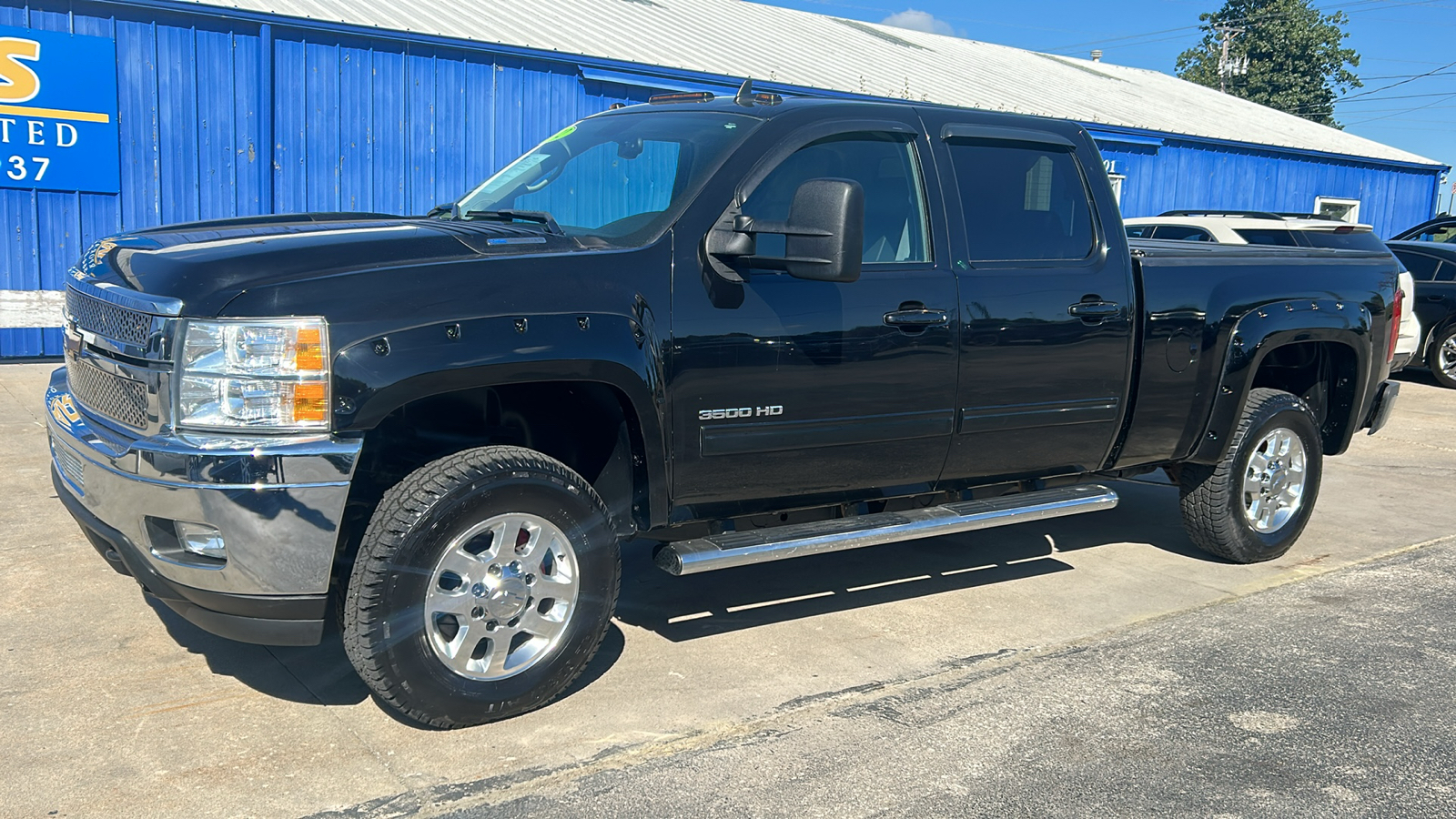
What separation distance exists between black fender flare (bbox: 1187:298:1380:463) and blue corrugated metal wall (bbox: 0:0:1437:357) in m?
8.96

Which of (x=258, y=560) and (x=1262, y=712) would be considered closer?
(x=258, y=560)

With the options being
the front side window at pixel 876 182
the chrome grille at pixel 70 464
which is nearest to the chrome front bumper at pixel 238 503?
the chrome grille at pixel 70 464

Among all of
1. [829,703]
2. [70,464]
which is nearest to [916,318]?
[829,703]

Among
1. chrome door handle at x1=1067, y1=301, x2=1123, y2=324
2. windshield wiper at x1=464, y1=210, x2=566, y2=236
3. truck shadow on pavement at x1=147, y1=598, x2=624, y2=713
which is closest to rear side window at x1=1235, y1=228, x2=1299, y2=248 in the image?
chrome door handle at x1=1067, y1=301, x2=1123, y2=324

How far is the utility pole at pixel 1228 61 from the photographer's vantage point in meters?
49.0

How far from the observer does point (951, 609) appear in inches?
196

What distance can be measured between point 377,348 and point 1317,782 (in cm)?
301

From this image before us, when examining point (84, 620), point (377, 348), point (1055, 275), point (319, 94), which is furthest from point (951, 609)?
point (319, 94)

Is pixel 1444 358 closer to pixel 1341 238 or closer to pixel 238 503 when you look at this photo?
pixel 1341 238

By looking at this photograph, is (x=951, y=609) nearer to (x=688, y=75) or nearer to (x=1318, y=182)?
(x=688, y=75)

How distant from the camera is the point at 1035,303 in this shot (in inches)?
186

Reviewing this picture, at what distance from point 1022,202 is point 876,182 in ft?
2.51

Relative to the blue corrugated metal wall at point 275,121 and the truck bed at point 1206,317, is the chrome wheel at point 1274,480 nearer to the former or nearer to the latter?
the truck bed at point 1206,317

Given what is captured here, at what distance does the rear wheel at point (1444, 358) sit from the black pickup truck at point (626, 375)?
9896 mm
